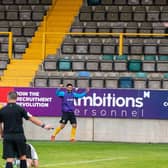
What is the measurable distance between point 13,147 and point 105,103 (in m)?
12.7

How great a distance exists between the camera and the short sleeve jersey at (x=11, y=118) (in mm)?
14477

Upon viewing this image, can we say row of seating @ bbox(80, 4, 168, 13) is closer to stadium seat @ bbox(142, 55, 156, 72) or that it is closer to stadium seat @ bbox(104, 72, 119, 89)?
stadium seat @ bbox(142, 55, 156, 72)

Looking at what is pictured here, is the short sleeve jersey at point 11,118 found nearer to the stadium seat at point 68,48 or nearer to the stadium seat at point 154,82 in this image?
the stadium seat at point 154,82

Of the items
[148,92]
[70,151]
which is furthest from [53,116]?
[70,151]

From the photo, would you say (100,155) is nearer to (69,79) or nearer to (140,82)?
(140,82)

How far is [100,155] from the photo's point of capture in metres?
21.0

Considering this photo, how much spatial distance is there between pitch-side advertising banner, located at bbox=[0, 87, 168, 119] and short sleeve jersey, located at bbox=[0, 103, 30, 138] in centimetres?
1267

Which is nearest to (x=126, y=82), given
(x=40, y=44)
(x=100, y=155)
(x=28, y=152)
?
(x=40, y=44)

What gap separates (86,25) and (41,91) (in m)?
6.59

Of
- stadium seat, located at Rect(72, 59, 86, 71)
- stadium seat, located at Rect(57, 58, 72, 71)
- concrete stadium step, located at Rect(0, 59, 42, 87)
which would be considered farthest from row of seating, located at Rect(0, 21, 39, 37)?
stadium seat, located at Rect(72, 59, 86, 71)

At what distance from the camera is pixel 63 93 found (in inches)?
1033

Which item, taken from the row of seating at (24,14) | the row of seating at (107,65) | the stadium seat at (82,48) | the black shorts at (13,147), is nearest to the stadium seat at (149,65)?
the row of seating at (107,65)

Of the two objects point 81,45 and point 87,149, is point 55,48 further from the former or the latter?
point 87,149

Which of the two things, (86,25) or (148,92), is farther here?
(86,25)
